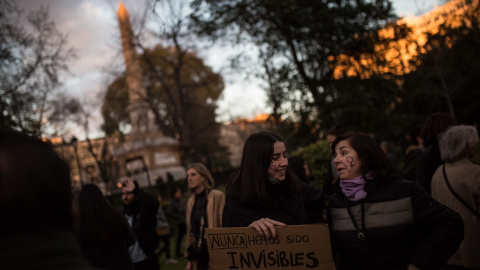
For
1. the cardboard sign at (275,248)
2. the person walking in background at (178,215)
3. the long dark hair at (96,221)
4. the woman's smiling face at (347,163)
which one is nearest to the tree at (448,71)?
the person walking in background at (178,215)

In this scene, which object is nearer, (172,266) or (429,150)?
(429,150)

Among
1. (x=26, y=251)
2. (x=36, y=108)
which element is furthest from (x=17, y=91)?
(x=26, y=251)

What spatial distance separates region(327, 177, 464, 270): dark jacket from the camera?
7.96 feet

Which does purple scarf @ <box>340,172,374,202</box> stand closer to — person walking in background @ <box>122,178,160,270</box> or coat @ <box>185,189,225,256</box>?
coat @ <box>185,189,225,256</box>

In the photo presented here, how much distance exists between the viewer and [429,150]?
4.35m

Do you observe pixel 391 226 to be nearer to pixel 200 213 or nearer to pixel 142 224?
pixel 200 213

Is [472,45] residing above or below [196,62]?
below

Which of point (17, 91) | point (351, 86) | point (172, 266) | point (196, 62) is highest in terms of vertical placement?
point (196, 62)

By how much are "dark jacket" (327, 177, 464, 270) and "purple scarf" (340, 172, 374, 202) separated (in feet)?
0.15

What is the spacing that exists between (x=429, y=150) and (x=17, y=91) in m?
13.6

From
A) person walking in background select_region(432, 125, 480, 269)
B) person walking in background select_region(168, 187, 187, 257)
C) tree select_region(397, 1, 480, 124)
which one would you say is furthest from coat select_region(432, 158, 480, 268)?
tree select_region(397, 1, 480, 124)

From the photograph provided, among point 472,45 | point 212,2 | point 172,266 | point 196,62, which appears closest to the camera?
point 172,266

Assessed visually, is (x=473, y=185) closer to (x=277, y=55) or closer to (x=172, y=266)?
(x=172, y=266)

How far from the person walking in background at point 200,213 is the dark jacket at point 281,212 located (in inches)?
60.9
